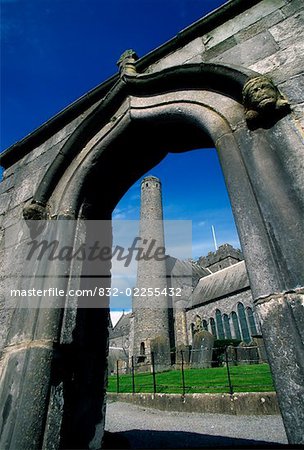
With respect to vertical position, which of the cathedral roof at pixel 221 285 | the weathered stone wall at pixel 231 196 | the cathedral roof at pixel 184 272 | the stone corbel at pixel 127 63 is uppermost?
the cathedral roof at pixel 184 272

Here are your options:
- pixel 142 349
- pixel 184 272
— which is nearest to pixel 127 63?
pixel 142 349

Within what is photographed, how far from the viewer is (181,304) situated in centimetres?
3080

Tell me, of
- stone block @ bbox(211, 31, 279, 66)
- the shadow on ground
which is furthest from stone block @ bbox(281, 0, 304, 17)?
the shadow on ground

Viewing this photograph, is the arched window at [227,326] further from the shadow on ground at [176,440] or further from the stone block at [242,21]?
the stone block at [242,21]

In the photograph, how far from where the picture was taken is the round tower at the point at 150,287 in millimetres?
24188

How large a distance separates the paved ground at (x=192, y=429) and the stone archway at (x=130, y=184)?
210 centimetres

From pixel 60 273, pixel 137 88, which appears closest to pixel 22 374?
pixel 60 273

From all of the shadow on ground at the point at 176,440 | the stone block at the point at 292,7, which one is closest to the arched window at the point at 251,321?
the shadow on ground at the point at 176,440

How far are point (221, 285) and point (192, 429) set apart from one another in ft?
78.7

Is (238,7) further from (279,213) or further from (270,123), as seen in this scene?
(279,213)

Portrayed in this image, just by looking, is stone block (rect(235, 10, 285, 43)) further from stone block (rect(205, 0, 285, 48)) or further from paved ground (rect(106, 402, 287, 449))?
paved ground (rect(106, 402, 287, 449))

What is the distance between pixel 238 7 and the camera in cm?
265

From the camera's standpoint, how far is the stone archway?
149 centimetres

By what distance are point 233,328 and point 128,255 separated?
24.0 m
